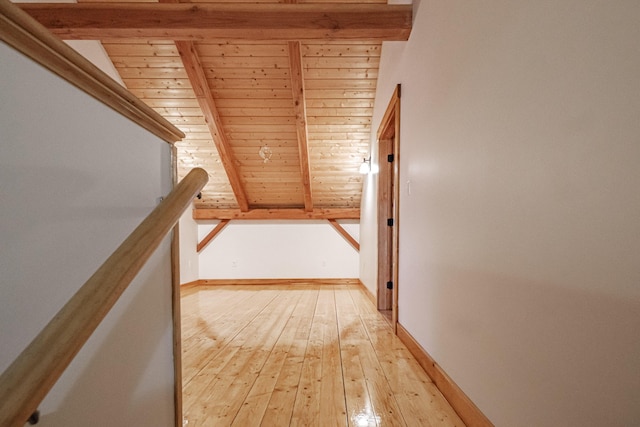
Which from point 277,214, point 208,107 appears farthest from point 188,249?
point 208,107

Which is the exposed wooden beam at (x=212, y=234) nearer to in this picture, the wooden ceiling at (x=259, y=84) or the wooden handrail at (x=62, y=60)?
the wooden ceiling at (x=259, y=84)

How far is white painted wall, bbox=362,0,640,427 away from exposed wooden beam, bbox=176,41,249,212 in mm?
2562

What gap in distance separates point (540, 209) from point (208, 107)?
3597mm

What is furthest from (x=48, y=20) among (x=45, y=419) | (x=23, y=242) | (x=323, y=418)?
(x=323, y=418)

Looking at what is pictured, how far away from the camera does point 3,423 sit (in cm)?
36

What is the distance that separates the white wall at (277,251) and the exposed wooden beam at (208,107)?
1.00 m

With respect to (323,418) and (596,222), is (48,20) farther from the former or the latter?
(596,222)

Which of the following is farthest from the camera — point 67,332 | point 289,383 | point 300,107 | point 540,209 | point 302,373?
point 300,107

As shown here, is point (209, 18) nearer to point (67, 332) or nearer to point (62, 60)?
point (62, 60)

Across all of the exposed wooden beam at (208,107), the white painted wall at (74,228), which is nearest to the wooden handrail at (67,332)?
the white painted wall at (74,228)

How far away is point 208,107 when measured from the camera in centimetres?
361

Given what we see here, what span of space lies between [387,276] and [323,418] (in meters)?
2.25

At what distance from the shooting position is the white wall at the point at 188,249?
498 centimetres

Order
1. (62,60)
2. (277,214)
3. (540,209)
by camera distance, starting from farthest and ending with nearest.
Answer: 1. (277,214)
2. (540,209)
3. (62,60)
